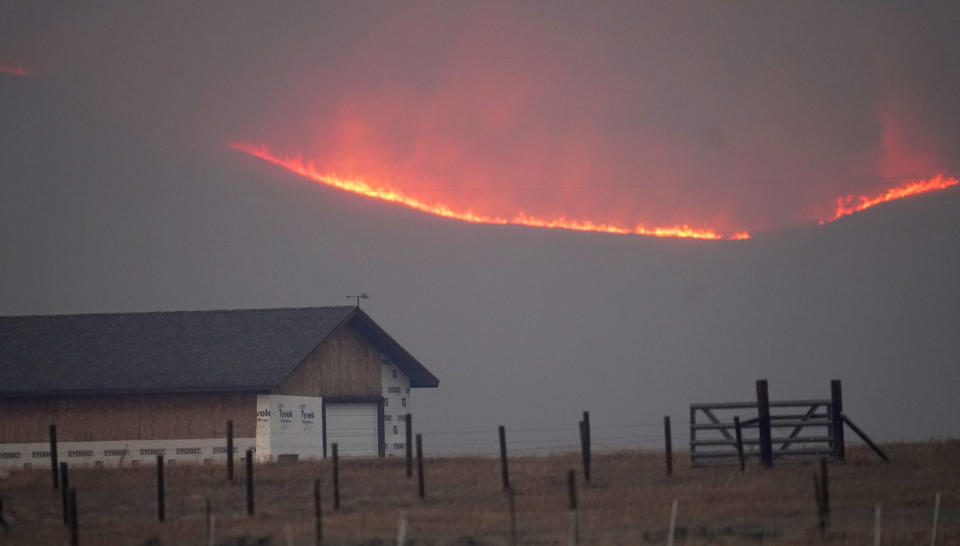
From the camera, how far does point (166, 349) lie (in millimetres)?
52594

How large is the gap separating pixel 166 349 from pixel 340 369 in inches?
269

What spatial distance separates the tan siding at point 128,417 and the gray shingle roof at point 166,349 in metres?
0.70

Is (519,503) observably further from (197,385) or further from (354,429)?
(354,429)

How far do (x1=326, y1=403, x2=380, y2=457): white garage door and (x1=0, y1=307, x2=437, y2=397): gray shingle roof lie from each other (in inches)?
125

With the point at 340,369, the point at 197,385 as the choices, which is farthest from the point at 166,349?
the point at 340,369

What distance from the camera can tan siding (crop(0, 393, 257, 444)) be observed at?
48.7 metres

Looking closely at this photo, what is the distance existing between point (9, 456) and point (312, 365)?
1138 cm

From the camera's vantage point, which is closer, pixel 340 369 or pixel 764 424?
pixel 764 424

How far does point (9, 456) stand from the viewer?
49.2 metres

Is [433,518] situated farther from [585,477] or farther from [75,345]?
[75,345]

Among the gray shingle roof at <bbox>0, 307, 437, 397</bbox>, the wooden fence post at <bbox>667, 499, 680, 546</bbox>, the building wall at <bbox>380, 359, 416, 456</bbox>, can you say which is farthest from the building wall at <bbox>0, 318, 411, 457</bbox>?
the wooden fence post at <bbox>667, 499, 680, 546</bbox>

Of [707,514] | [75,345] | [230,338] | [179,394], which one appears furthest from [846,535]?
[75,345]

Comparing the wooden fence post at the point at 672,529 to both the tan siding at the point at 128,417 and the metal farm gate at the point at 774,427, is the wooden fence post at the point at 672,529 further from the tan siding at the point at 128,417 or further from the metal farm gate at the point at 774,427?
the tan siding at the point at 128,417

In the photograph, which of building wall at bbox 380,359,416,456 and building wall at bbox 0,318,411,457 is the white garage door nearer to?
building wall at bbox 380,359,416,456
